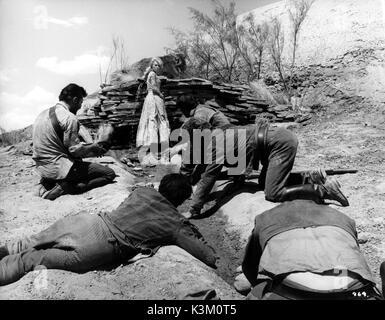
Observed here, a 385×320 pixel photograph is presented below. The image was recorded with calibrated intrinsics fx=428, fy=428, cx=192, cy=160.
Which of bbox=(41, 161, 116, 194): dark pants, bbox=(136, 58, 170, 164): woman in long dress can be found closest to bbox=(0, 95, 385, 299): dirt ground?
bbox=(41, 161, 116, 194): dark pants

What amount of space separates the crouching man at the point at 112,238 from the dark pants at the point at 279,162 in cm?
139

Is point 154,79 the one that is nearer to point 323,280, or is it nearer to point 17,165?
point 17,165

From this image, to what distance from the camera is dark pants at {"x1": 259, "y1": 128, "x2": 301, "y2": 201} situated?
461cm

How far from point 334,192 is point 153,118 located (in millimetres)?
4464

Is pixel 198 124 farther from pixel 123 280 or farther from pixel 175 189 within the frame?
pixel 123 280

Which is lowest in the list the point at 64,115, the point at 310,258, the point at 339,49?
the point at 310,258

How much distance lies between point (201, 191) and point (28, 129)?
883 cm

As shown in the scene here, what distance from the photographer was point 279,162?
4.63 metres

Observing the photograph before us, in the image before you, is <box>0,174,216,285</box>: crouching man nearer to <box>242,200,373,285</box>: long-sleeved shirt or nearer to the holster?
<box>242,200,373,285</box>: long-sleeved shirt

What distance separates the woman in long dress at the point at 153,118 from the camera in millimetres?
8086

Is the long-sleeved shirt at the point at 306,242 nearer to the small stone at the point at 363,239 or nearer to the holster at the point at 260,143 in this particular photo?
the small stone at the point at 363,239

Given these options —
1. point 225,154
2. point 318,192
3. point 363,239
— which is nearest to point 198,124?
point 225,154

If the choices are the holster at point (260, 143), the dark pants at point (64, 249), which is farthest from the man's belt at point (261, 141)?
the dark pants at point (64, 249)
